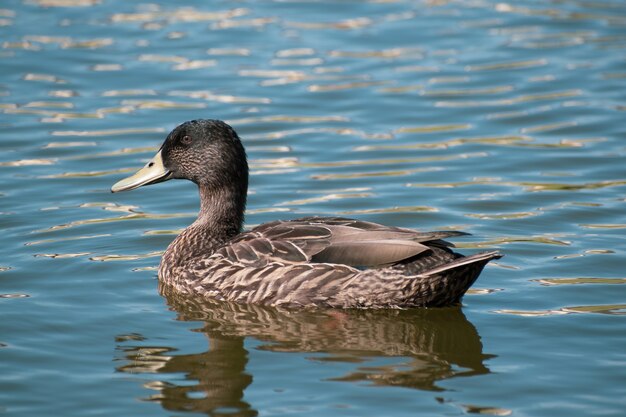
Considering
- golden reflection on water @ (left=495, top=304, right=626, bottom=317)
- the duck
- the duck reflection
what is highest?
the duck

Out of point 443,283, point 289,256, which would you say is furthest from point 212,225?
point 443,283

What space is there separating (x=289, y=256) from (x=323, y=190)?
3098 mm

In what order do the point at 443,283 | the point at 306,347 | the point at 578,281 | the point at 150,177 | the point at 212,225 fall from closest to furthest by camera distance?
1. the point at 306,347
2. the point at 443,283
3. the point at 578,281
4. the point at 212,225
5. the point at 150,177

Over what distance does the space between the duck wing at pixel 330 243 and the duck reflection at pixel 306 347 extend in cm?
39

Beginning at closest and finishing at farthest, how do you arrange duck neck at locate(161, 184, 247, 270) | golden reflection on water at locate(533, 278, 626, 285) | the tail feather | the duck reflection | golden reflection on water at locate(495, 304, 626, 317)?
1. the duck reflection
2. the tail feather
3. golden reflection on water at locate(495, 304, 626, 317)
4. golden reflection on water at locate(533, 278, 626, 285)
5. duck neck at locate(161, 184, 247, 270)

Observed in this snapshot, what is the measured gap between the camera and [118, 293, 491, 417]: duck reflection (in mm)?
7766

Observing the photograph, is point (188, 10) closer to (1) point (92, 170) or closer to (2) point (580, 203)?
(1) point (92, 170)

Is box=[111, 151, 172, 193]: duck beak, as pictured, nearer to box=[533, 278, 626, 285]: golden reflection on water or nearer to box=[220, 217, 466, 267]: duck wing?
box=[220, 217, 466, 267]: duck wing

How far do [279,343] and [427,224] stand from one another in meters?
3.08

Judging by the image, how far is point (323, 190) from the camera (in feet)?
40.4

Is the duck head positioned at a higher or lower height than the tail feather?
higher

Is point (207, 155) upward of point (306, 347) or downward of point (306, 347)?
upward

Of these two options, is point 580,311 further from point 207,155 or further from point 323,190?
point 323,190

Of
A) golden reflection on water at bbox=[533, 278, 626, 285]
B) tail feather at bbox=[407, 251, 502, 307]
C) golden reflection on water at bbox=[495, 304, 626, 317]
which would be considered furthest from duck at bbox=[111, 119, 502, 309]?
golden reflection on water at bbox=[533, 278, 626, 285]
